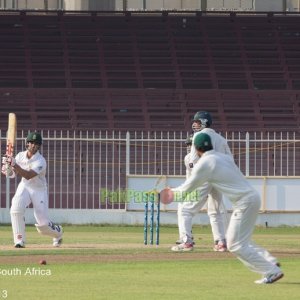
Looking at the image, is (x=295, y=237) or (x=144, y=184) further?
(x=144, y=184)

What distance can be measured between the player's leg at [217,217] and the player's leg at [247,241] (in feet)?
15.5

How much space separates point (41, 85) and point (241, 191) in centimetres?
2553

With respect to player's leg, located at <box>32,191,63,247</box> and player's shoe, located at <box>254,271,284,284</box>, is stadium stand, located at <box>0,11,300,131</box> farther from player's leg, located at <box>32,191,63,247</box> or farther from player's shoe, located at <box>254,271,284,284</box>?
player's shoe, located at <box>254,271,284,284</box>

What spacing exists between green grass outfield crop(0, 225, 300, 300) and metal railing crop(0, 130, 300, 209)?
5775 mm

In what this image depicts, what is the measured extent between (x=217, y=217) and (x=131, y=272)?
3.46m

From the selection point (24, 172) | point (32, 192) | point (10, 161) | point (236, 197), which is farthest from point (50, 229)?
point (236, 197)

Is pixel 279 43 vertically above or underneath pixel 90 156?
above

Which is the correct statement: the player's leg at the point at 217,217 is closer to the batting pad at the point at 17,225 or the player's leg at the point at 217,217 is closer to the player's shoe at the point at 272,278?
the batting pad at the point at 17,225

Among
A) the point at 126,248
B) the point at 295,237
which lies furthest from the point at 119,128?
the point at 126,248

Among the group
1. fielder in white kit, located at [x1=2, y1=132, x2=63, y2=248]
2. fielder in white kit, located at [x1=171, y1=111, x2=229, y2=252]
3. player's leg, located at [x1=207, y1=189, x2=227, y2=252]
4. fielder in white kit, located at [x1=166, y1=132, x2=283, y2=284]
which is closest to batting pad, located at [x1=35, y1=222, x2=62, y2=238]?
fielder in white kit, located at [x1=2, y1=132, x2=63, y2=248]

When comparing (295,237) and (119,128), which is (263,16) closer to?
(119,128)

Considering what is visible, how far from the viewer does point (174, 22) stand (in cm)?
4334

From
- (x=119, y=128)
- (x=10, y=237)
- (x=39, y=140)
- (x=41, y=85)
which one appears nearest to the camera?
(x=39, y=140)

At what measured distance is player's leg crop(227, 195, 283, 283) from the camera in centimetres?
1455
